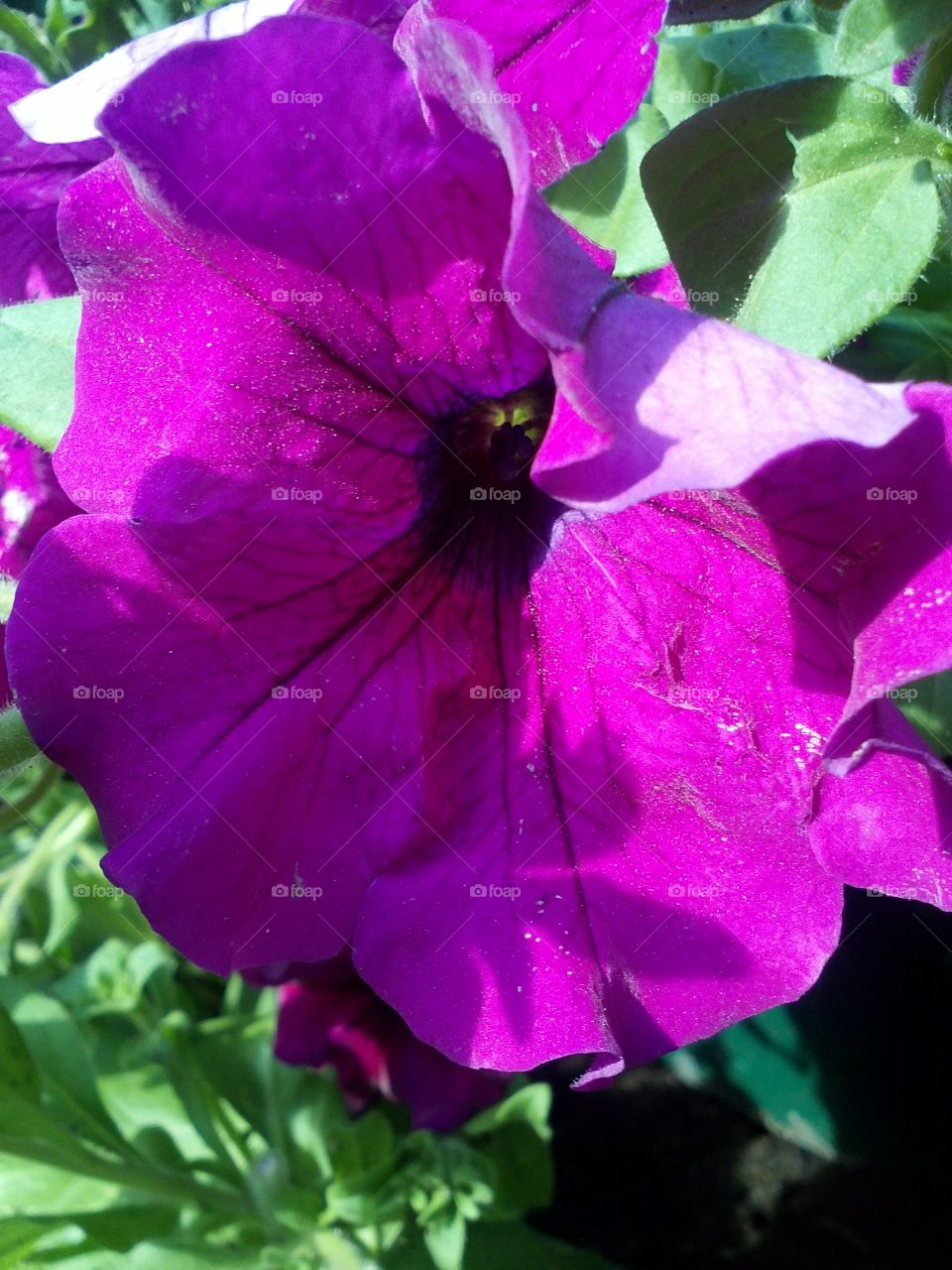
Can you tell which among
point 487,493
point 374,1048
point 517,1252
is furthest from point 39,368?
point 517,1252

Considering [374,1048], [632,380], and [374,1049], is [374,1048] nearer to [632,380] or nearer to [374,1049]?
[374,1049]

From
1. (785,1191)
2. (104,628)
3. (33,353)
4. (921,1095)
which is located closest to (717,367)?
(104,628)

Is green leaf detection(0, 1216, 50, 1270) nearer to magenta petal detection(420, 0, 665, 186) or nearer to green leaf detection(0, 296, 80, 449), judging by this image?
green leaf detection(0, 296, 80, 449)

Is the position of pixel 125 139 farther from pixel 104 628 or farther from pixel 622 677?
pixel 622 677

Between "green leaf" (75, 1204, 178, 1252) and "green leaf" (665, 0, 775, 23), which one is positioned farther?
"green leaf" (75, 1204, 178, 1252)

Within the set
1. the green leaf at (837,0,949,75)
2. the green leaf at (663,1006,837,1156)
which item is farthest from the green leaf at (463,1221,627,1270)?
the green leaf at (837,0,949,75)

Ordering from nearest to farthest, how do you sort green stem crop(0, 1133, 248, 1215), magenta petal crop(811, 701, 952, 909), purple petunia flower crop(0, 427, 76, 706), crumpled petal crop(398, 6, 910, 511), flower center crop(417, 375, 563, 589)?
1. crumpled petal crop(398, 6, 910, 511)
2. magenta petal crop(811, 701, 952, 909)
3. flower center crop(417, 375, 563, 589)
4. purple petunia flower crop(0, 427, 76, 706)
5. green stem crop(0, 1133, 248, 1215)
